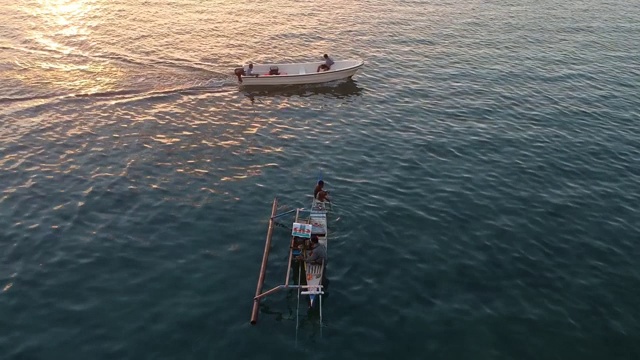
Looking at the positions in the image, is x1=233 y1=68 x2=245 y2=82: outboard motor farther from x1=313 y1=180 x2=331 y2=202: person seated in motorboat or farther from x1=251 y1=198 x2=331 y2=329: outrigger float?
x1=313 y1=180 x2=331 y2=202: person seated in motorboat

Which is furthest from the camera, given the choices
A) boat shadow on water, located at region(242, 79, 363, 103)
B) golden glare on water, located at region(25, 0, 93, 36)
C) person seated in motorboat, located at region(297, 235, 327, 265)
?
golden glare on water, located at region(25, 0, 93, 36)

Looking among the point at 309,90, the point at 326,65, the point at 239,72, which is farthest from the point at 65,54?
the point at 326,65

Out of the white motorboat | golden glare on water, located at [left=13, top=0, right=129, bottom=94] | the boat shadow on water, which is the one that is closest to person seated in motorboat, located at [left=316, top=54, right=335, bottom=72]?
the white motorboat

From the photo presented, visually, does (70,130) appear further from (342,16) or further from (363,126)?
(342,16)

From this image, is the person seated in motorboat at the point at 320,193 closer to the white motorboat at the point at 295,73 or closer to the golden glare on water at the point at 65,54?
the white motorboat at the point at 295,73

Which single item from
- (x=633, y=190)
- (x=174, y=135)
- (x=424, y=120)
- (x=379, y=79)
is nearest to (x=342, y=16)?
(x=379, y=79)

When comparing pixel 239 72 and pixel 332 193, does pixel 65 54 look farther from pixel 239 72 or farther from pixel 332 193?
pixel 332 193
